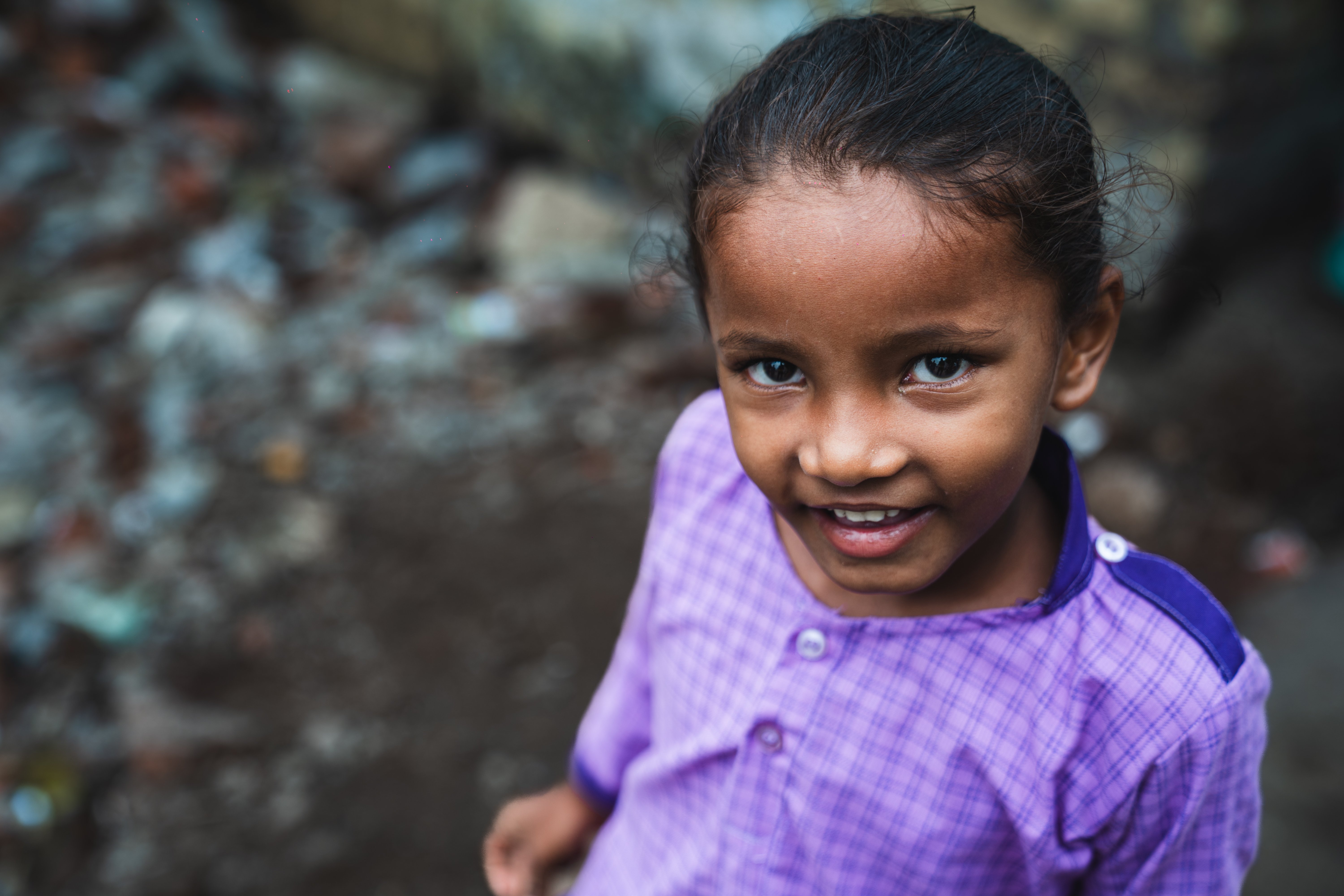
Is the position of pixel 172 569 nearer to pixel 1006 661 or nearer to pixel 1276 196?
pixel 1006 661

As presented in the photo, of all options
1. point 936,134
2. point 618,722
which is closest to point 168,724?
point 618,722

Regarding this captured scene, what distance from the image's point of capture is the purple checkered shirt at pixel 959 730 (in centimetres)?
80

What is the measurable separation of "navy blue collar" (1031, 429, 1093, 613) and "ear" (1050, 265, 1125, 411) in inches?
2.5

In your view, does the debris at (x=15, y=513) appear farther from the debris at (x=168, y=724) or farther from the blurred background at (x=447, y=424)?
the debris at (x=168, y=724)

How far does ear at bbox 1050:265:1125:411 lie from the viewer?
804mm

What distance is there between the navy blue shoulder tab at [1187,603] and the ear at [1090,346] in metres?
0.15

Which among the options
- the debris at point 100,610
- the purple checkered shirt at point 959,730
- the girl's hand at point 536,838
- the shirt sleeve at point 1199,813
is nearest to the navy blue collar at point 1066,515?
the purple checkered shirt at point 959,730

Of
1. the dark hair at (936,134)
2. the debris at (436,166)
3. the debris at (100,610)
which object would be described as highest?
the dark hair at (936,134)

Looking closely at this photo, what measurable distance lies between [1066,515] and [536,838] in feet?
2.51

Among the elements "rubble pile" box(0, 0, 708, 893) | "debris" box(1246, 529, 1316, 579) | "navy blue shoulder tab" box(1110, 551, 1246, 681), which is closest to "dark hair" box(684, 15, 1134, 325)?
"navy blue shoulder tab" box(1110, 551, 1246, 681)

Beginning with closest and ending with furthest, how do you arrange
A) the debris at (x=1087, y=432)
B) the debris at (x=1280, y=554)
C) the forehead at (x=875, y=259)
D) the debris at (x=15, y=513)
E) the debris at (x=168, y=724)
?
the forehead at (x=875, y=259)
the debris at (x=168, y=724)
the debris at (x=1280, y=554)
the debris at (x=1087, y=432)
the debris at (x=15, y=513)

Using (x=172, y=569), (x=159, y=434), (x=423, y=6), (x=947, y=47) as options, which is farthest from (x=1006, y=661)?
(x=423, y=6)

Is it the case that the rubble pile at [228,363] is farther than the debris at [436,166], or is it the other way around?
the debris at [436,166]

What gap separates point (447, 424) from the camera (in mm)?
2895
